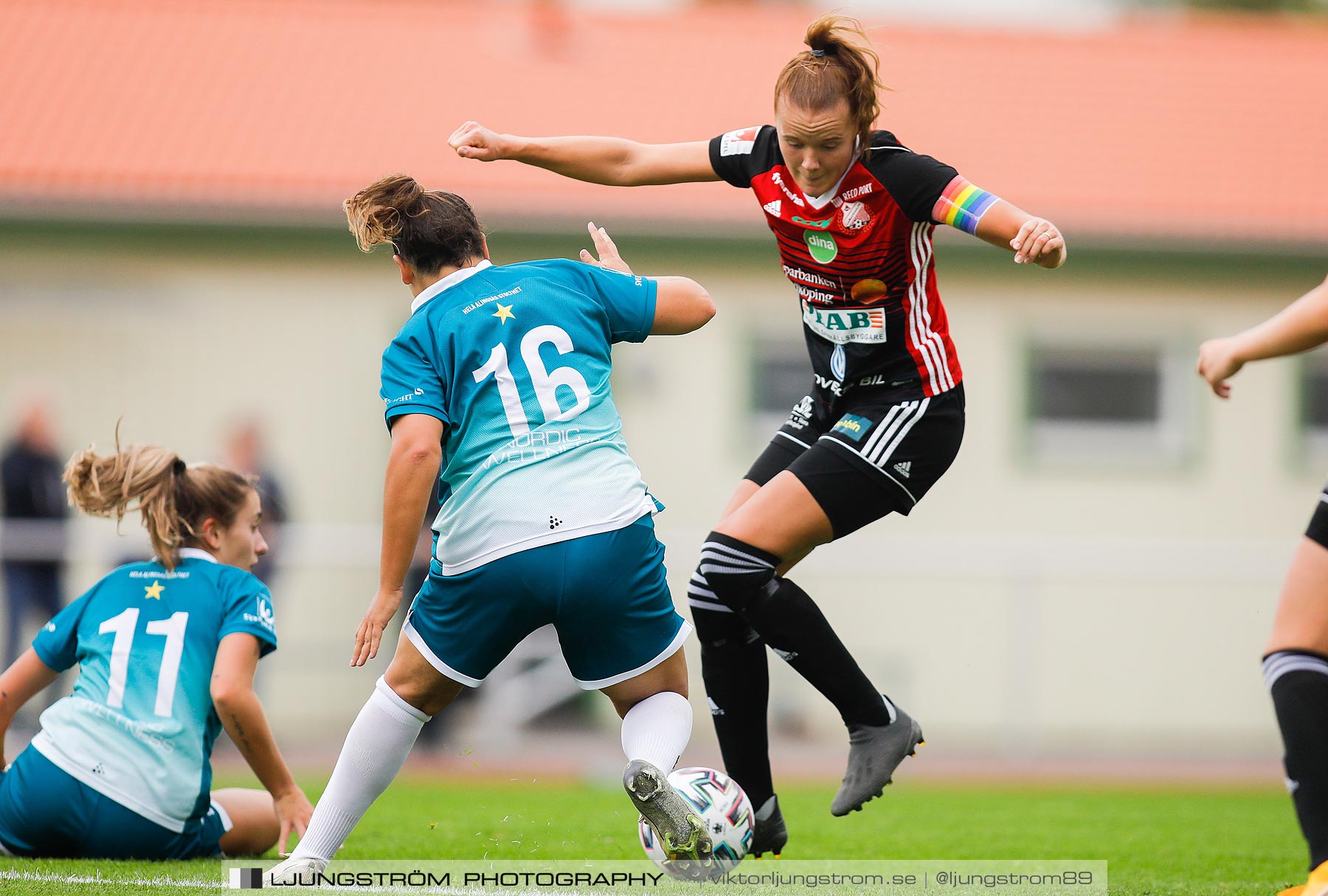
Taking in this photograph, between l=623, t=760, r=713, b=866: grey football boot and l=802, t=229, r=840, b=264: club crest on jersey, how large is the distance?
5.45 ft

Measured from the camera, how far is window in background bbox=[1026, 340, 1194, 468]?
1252cm

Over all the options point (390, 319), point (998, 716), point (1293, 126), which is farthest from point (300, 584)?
point (1293, 126)

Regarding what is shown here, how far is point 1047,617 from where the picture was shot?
411 inches

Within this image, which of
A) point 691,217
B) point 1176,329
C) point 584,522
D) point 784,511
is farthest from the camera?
point 1176,329

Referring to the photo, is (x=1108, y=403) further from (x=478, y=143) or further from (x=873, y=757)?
(x=478, y=143)

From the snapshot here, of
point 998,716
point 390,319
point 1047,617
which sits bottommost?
point 998,716

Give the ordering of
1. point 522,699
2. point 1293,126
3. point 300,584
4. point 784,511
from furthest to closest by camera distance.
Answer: point 1293,126
point 522,699
point 300,584
point 784,511

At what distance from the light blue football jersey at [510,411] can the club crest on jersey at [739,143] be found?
90 cm

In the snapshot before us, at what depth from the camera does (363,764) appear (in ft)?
13.3

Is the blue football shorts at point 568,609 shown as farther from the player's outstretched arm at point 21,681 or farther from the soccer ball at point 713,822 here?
the player's outstretched arm at point 21,681

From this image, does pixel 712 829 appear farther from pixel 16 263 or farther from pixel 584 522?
pixel 16 263

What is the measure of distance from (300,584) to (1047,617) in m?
5.52

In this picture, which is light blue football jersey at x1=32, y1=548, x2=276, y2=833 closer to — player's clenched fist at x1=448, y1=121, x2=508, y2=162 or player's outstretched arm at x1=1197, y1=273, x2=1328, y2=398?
player's clenched fist at x1=448, y1=121, x2=508, y2=162

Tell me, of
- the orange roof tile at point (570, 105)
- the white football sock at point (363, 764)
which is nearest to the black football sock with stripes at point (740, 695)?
the white football sock at point (363, 764)
